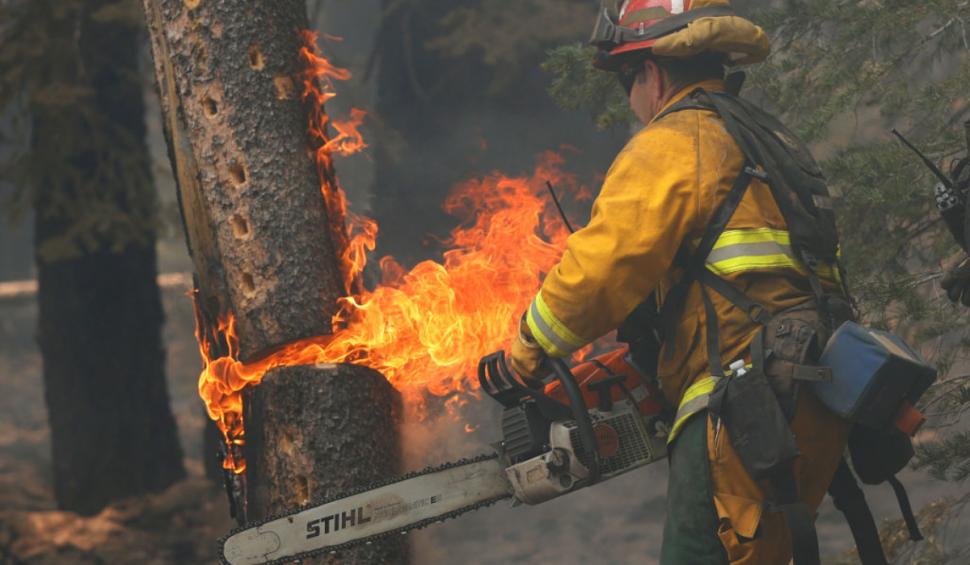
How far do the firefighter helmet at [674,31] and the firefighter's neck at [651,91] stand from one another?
0.33 feet

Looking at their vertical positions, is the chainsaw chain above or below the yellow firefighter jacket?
below

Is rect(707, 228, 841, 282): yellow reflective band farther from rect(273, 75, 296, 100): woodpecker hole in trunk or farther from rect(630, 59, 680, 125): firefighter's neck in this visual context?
rect(273, 75, 296, 100): woodpecker hole in trunk

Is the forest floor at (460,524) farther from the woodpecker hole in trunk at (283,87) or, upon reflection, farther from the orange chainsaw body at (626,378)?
the orange chainsaw body at (626,378)

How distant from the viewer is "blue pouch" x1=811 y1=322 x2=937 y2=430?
340 centimetres

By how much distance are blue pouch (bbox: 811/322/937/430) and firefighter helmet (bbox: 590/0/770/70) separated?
1095 millimetres

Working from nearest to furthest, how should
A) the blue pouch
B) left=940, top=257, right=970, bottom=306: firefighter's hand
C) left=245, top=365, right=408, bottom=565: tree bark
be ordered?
the blue pouch
left=940, top=257, right=970, bottom=306: firefighter's hand
left=245, top=365, right=408, bottom=565: tree bark

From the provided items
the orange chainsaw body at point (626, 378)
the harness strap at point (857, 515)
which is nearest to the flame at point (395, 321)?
the orange chainsaw body at point (626, 378)

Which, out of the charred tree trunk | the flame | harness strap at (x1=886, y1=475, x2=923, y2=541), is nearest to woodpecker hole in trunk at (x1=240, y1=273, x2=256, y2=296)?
the flame

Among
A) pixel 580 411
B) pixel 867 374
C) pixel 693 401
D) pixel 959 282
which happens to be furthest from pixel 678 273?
pixel 959 282

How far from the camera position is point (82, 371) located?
9648 mm

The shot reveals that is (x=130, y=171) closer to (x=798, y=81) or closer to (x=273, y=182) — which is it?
(x=273, y=182)

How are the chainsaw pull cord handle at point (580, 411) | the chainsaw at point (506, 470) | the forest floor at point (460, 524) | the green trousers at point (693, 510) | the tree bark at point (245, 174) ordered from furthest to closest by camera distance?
1. the forest floor at point (460, 524)
2. the tree bark at point (245, 174)
3. the chainsaw at point (506, 470)
4. the chainsaw pull cord handle at point (580, 411)
5. the green trousers at point (693, 510)

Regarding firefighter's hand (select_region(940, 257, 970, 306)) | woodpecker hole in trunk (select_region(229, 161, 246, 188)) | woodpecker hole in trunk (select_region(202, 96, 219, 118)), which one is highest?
woodpecker hole in trunk (select_region(202, 96, 219, 118))

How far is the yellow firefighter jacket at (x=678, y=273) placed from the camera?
3445mm
